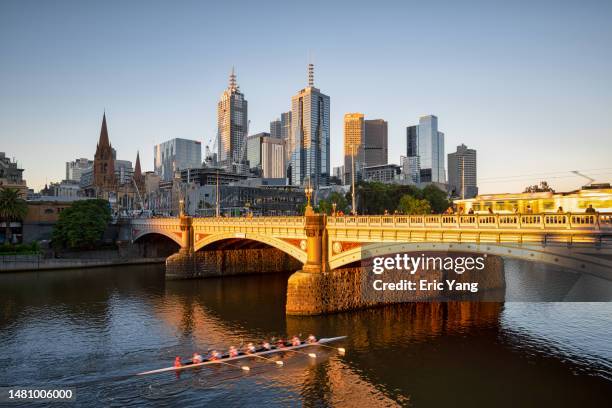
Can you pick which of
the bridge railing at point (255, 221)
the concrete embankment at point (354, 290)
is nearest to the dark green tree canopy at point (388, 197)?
the bridge railing at point (255, 221)

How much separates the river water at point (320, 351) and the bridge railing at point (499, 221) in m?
8.51

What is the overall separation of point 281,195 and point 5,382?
166015 mm

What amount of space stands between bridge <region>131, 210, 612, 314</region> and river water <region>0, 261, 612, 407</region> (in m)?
5.77

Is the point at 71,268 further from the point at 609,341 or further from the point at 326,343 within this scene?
the point at 609,341

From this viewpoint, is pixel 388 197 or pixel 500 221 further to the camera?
pixel 388 197

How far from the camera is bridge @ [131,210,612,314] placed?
25.3 metres

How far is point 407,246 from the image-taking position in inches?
1384

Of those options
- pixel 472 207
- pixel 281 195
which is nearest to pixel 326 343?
A: pixel 472 207

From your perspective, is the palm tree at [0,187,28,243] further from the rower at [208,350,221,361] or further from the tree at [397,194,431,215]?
the rower at [208,350,221,361]

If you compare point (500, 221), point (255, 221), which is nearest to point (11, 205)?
point (255, 221)

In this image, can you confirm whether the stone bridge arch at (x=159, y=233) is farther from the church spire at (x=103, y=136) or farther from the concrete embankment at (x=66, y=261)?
the church spire at (x=103, y=136)

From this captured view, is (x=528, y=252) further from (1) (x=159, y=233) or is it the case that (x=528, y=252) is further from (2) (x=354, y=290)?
(1) (x=159, y=233)

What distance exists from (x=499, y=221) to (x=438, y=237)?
4.80m

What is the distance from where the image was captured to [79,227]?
84250mm
